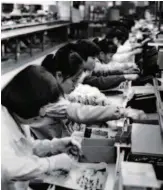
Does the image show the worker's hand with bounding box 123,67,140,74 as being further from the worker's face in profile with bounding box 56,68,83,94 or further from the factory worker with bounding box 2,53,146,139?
the factory worker with bounding box 2,53,146,139

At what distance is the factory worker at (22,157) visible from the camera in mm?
1302

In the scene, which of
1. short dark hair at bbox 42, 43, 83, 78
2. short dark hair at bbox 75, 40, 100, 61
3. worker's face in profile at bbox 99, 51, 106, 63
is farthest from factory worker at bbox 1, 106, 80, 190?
worker's face in profile at bbox 99, 51, 106, 63

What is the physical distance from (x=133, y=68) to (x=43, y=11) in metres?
8.58

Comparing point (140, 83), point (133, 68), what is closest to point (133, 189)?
point (140, 83)

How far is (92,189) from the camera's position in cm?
134

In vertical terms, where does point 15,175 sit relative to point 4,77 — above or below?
below

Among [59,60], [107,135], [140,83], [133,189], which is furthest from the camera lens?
[140,83]

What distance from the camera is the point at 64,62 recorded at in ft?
7.48

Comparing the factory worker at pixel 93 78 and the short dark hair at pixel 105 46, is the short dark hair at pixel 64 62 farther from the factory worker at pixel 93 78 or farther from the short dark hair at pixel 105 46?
the short dark hair at pixel 105 46

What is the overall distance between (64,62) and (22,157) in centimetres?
104

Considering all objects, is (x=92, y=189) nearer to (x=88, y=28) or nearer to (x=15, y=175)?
(x=15, y=175)

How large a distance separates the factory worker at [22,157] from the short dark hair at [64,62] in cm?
54

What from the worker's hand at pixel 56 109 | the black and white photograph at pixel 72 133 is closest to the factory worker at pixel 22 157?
the black and white photograph at pixel 72 133

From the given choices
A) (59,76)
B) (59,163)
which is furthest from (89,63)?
(59,163)
